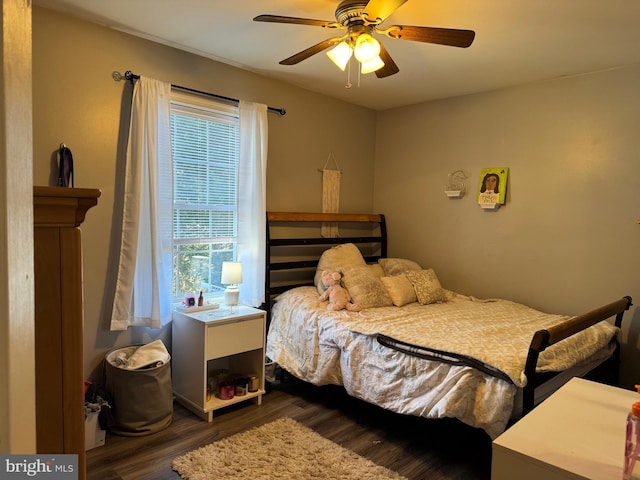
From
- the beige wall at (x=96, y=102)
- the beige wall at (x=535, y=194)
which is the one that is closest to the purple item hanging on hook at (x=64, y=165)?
the beige wall at (x=96, y=102)

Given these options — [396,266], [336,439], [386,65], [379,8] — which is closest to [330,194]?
[396,266]

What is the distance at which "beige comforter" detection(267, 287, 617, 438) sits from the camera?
2.25 m

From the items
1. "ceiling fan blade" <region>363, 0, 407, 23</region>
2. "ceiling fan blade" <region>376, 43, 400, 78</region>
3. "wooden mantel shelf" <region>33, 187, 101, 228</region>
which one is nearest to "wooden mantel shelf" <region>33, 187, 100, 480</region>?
"wooden mantel shelf" <region>33, 187, 101, 228</region>

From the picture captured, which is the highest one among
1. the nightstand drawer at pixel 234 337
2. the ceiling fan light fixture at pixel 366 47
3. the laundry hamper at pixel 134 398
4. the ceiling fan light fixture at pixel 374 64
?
the ceiling fan light fixture at pixel 366 47

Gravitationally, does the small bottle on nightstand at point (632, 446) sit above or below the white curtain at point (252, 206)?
below

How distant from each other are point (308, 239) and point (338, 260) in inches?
14.6

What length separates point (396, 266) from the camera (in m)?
4.02

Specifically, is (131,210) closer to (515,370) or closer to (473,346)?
(473,346)

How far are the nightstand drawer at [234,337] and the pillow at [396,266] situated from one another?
1384mm

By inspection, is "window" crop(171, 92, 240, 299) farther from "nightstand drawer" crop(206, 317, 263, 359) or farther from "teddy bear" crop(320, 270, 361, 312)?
"teddy bear" crop(320, 270, 361, 312)

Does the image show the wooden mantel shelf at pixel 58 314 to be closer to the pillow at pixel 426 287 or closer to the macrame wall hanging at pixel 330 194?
Answer: the pillow at pixel 426 287

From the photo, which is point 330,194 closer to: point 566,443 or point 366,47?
point 366,47

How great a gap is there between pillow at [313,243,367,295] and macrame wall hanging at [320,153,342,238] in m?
0.26

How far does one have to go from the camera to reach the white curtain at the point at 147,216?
279cm
